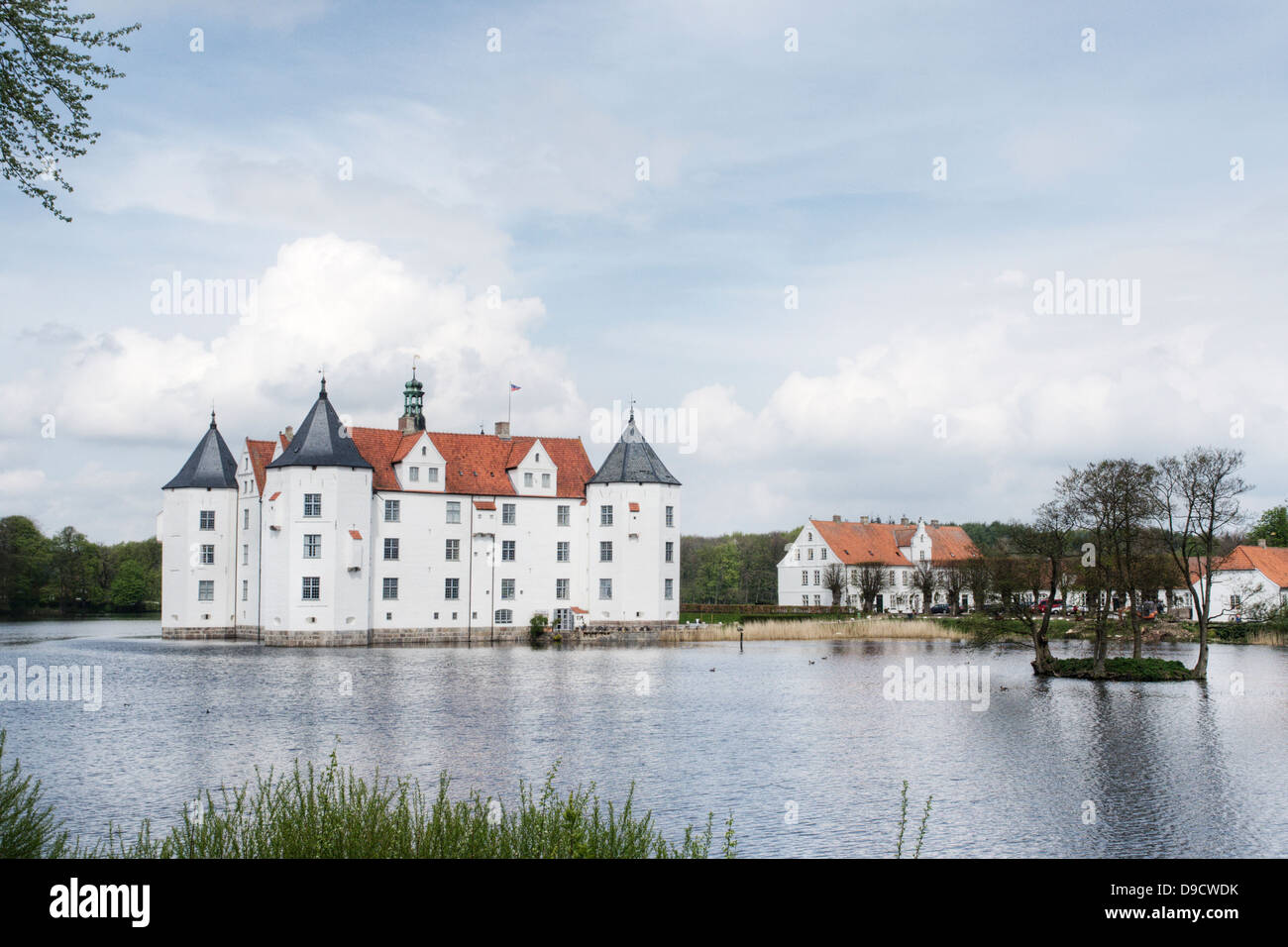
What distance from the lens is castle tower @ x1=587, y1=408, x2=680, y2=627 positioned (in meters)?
60.8

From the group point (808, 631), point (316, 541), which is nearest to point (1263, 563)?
point (808, 631)

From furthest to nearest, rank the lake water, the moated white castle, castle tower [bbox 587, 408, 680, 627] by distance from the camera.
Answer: castle tower [bbox 587, 408, 680, 627], the moated white castle, the lake water

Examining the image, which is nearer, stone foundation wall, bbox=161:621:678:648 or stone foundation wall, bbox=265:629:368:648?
stone foundation wall, bbox=265:629:368:648


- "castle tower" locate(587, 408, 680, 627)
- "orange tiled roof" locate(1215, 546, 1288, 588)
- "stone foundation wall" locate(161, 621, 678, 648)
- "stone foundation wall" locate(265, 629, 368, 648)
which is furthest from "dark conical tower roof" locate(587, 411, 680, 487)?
"orange tiled roof" locate(1215, 546, 1288, 588)

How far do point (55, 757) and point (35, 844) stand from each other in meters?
13.0

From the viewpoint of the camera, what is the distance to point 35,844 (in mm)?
9414

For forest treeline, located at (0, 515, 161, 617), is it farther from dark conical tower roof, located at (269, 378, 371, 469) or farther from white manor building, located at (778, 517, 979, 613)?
white manor building, located at (778, 517, 979, 613)

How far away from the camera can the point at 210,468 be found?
2366 inches

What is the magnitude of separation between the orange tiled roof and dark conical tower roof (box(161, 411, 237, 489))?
64.6 meters

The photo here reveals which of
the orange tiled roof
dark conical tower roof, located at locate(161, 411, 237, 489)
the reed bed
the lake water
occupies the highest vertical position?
dark conical tower roof, located at locate(161, 411, 237, 489)

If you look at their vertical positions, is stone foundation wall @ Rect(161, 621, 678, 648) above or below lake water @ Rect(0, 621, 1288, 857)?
below

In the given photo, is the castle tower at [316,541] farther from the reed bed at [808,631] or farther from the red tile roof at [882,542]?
the red tile roof at [882,542]

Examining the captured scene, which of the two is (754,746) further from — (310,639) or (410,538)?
(410,538)
